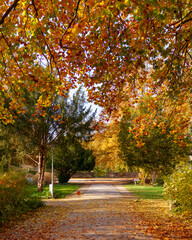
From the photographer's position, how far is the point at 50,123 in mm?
15836

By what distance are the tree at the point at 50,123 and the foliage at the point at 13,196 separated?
19.7ft

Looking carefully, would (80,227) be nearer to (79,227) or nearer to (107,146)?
(79,227)

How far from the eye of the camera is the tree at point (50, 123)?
15445mm

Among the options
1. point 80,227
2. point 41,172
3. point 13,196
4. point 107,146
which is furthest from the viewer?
point 107,146

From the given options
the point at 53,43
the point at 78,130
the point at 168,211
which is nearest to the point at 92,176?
the point at 78,130

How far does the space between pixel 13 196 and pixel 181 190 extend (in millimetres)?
5799

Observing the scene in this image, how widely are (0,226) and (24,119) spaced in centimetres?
902

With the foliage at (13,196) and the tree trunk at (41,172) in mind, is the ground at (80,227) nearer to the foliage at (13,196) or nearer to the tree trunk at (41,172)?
the foliage at (13,196)

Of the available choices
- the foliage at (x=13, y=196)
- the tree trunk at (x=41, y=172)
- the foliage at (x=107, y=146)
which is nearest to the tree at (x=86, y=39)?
the foliage at (x=13, y=196)

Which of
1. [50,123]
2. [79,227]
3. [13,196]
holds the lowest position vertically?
[79,227]

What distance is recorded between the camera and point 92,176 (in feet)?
151

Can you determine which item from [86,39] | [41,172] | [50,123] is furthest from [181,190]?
[41,172]

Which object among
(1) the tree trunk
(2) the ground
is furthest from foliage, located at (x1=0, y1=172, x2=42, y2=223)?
(1) the tree trunk

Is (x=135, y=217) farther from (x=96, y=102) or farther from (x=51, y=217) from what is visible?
(x=96, y=102)
